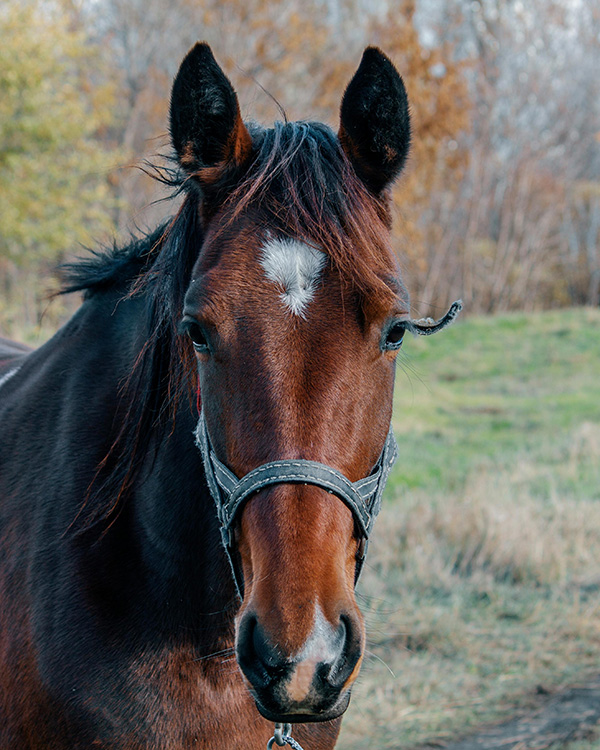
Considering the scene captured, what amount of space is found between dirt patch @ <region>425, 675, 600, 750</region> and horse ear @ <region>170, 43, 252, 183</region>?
2.95 metres

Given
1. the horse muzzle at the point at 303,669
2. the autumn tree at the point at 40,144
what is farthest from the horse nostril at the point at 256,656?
the autumn tree at the point at 40,144

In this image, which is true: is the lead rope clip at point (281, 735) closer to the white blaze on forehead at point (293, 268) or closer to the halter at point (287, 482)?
the halter at point (287, 482)

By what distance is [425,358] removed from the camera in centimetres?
1580

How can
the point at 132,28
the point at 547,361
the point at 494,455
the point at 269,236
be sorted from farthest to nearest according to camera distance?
1. the point at 132,28
2. the point at 547,361
3. the point at 494,455
4. the point at 269,236

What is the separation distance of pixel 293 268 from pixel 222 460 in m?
0.48

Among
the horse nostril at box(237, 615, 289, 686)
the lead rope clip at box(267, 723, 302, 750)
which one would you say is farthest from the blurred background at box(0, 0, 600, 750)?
the horse nostril at box(237, 615, 289, 686)

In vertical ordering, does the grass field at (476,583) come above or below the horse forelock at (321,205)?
below

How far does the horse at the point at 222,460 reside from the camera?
1487 mm

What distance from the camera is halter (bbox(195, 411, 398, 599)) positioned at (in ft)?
4.90

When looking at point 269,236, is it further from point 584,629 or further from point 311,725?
point 584,629

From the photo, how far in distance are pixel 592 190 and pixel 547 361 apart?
10105 mm

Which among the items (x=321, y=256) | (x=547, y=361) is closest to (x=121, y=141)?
(x=547, y=361)

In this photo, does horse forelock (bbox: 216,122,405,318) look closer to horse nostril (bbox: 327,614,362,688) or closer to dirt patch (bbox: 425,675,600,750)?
horse nostril (bbox: 327,614,362,688)

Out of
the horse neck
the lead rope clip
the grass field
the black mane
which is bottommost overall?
the grass field
